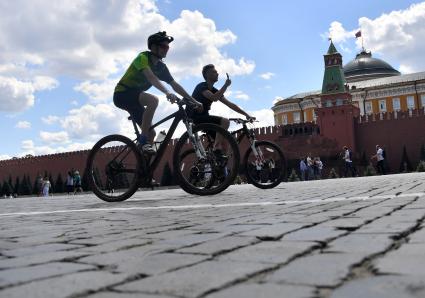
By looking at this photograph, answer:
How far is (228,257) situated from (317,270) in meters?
0.38

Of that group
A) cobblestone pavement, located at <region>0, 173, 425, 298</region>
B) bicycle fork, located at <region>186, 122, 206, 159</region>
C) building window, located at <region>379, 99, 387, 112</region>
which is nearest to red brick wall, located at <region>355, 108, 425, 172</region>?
building window, located at <region>379, 99, 387, 112</region>

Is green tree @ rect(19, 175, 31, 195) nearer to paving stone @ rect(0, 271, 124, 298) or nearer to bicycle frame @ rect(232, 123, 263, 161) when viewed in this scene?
bicycle frame @ rect(232, 123, 263, 161)

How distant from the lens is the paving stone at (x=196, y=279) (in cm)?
139

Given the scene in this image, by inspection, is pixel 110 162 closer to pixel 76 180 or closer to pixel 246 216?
pixel 246 216

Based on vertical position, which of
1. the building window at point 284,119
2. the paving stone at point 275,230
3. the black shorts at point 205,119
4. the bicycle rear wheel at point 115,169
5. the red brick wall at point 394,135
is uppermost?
the building window at point 284,119

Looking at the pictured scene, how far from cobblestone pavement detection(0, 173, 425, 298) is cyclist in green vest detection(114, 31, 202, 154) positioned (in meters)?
2.44

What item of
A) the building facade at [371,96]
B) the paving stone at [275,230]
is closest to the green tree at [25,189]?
the building facade at [371,96]

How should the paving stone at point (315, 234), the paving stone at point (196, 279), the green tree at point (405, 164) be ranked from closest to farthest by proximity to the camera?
the paving stone at point (196, 279)
the paving stone at point (315, 234)
the green tree at point (405, 164)

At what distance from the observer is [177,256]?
190 centimetres

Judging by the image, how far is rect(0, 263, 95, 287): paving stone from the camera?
1610 millimetres

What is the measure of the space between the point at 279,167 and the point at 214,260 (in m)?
5.21

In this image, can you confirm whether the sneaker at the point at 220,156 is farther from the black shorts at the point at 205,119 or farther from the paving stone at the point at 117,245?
the paving stone at the point at 117,245

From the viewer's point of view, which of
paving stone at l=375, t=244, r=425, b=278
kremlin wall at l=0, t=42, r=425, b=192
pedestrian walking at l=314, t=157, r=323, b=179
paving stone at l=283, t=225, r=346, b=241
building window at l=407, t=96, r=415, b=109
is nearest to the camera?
paving stone at l=375, t=244, r=425, b=278

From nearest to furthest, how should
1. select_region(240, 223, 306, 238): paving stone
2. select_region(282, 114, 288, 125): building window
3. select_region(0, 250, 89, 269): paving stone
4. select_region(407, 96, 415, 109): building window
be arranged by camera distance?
select_region(0, 250, 89, 269): paving stone
select_region(240, 223, 306, 238): paving stone
select_region(407, 96, 415, 109): building window
select_region(282, 114, 288, 125): building window
